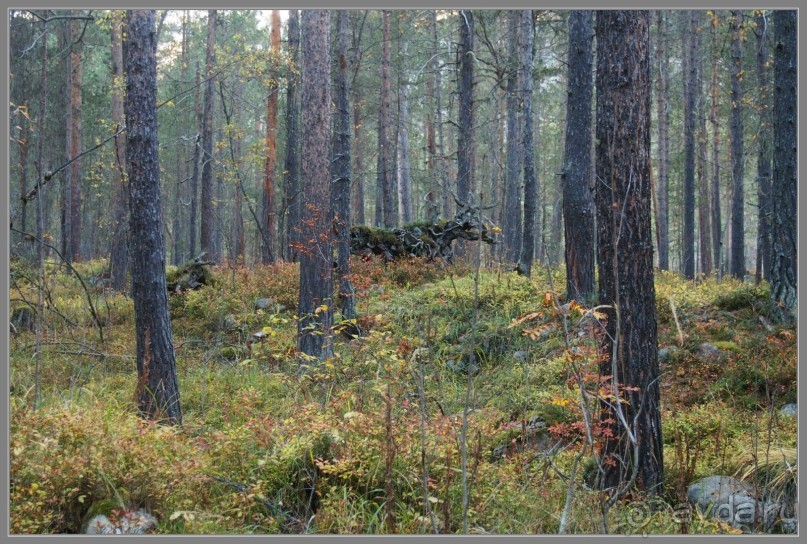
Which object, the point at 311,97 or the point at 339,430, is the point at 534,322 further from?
the point at 339,430

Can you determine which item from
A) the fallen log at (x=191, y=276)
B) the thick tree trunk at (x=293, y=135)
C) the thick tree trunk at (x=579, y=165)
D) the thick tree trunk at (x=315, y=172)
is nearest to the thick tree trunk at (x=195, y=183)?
the thick tree trunk at (x=293, y=135)

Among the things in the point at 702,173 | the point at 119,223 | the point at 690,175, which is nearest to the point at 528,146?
the point at 690,175

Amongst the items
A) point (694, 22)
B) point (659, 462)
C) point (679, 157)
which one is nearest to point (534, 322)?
point (659, 462)

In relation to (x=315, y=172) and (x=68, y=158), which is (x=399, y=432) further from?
(x=68, y=158)

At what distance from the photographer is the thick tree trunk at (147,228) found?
6.18 metres

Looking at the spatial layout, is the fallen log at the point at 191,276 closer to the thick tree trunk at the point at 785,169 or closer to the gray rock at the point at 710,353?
the gray rock at the point at 710,353

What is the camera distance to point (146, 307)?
6.34 m

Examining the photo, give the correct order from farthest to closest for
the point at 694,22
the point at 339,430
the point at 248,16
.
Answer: the point at 248,16, the point at 694,22, the point at 339,430

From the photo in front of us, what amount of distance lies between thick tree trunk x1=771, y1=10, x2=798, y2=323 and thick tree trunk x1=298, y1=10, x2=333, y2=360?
5972 mm

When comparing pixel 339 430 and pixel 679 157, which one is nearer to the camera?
pixel 339 430

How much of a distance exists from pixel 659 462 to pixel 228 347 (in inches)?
263

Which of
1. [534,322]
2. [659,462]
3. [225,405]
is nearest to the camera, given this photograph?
[659,462]

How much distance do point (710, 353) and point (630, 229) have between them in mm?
3875

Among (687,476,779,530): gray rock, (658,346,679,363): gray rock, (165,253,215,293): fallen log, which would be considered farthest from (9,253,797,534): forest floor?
(165,253,215,293): fallen log
